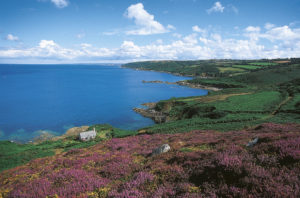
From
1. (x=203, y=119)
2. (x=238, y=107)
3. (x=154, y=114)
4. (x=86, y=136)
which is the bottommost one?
(x=154, y=114)

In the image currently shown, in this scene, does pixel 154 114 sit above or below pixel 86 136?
below

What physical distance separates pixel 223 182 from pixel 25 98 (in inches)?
5066

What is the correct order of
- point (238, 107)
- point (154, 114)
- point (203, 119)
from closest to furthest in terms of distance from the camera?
point (203, 119) → point (238, 107) → point (154, 114)

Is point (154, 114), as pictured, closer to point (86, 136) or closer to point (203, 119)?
point (203, 119)

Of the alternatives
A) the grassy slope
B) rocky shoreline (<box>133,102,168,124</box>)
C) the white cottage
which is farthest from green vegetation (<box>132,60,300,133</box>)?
the white cottage

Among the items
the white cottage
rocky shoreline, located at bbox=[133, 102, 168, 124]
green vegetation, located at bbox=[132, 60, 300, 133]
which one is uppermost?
green vegetation, located at bbox=[132, 60, 300, 133]

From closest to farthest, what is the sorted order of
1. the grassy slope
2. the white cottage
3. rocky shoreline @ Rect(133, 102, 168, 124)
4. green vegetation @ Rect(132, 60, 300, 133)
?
the grassy slope < green vegetation @ Rect(132, 60, 300, 133) < the white cottage < rocky shoreline @ Rect(133, 102, 168, 124)

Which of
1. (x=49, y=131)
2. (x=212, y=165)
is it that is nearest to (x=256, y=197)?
(x=212, y=165)

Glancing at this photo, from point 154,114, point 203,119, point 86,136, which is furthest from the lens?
point 154,114

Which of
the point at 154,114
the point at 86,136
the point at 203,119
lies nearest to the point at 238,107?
the point at 203,119

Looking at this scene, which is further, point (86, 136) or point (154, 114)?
point (154, 114)

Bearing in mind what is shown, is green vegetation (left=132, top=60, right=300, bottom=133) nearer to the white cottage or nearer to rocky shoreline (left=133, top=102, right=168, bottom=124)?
rocky shoreline (left=133, top=102, right=168, bottom=124)

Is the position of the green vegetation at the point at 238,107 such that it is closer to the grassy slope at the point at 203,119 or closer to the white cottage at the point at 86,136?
the grassy slope at the point at 203,119

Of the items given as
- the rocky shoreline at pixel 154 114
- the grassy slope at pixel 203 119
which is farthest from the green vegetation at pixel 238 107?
the rocky shoreline at pixel 154 114
